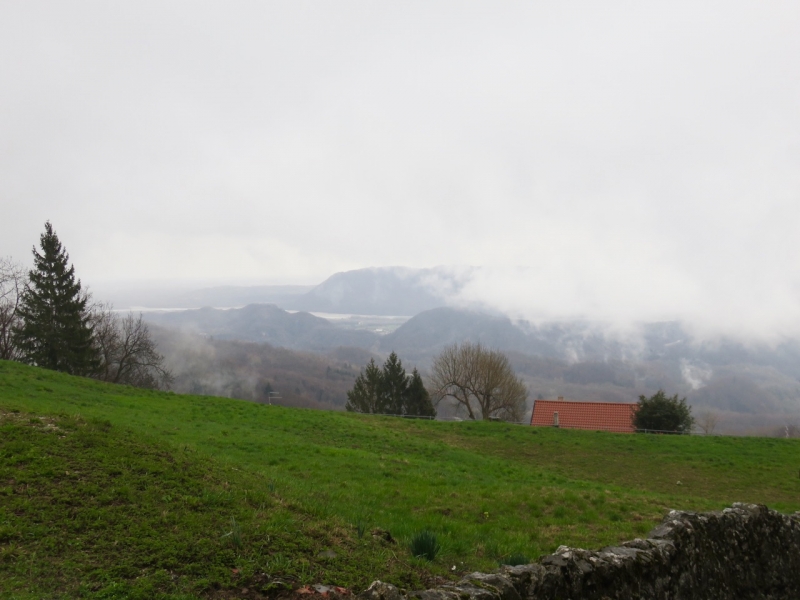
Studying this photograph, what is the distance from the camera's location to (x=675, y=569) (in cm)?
536

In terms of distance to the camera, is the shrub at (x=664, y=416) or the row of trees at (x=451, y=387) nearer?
the shrub at (x=664, y=416)

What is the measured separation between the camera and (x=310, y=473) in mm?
13656

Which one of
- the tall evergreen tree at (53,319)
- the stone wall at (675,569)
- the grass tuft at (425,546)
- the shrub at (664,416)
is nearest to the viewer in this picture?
the stone wall at (675,569)

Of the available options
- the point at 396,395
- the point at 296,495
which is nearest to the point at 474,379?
the point at 396,395

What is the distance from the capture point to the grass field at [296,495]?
5441 mm

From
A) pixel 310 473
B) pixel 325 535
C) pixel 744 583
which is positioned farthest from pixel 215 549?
pixel 310 473

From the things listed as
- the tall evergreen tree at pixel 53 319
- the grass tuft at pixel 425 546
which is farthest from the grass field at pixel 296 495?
the tall evergreen tree at pixel 53 319

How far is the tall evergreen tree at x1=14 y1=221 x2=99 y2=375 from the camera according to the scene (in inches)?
1750

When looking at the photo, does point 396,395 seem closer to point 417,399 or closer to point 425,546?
point 417,399

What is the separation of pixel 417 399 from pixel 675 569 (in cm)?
5654

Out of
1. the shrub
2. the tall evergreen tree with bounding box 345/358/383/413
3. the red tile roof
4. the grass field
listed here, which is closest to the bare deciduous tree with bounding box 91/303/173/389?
the tall evergreen tree with bounding box 345/358/383/413

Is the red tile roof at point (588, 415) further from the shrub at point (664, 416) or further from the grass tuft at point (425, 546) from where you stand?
the grass tuft at point (425, 546)

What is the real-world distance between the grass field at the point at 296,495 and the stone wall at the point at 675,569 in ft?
6.44

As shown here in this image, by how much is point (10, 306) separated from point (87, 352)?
1253 centimetres
